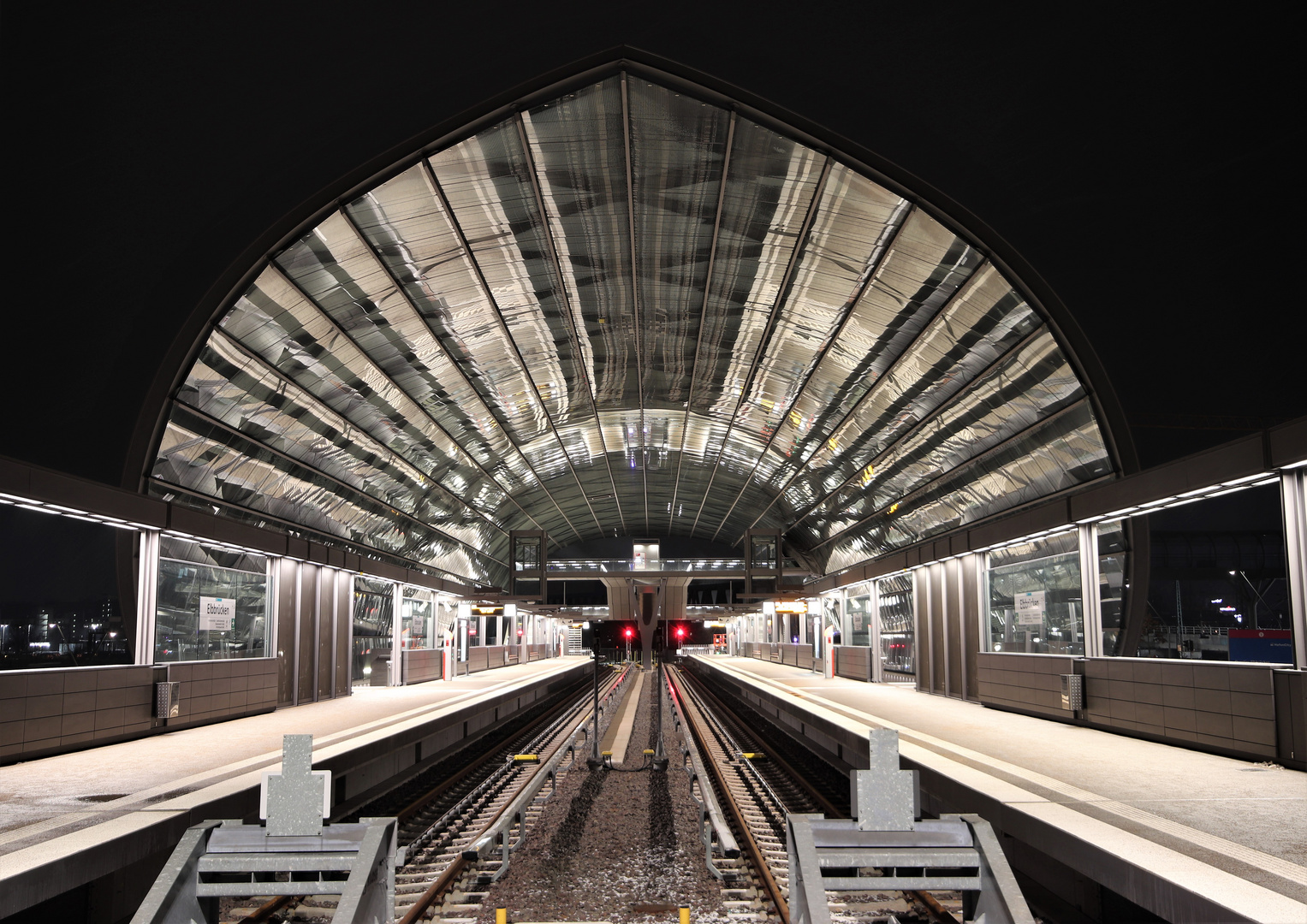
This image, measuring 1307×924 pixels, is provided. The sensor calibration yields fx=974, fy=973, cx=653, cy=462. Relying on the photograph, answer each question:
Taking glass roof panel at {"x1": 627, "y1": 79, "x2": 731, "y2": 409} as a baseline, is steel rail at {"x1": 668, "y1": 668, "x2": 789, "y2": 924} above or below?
below

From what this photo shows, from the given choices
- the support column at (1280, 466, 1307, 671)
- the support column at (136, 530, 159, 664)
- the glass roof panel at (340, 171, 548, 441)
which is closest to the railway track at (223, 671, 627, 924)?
the support column at (136, 530, 159, 664)

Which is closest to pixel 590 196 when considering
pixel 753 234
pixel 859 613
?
pixel 753 234

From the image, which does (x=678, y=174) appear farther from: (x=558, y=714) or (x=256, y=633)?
(x=558, y=714)

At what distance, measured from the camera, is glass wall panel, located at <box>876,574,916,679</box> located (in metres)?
30.6

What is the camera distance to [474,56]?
16797 mm

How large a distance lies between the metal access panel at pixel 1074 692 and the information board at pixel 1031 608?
2.38 m

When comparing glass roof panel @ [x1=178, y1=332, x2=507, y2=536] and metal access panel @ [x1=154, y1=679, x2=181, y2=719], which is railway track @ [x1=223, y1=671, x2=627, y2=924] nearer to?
metal access panel @ [x1=154, y1=679, x2=181, y2=719]

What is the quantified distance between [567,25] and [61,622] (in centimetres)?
1541

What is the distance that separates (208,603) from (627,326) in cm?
1395

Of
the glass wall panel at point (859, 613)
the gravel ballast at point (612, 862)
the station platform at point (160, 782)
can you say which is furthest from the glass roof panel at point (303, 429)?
the glass wall panel at point (859, 613)

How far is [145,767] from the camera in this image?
11.5m

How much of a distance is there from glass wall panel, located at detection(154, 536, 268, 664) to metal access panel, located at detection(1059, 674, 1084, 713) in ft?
48.7

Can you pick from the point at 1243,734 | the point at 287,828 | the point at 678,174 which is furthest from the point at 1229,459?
the point at 678,174

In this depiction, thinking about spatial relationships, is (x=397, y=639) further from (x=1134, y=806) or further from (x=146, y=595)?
(x=1134, y=806)
